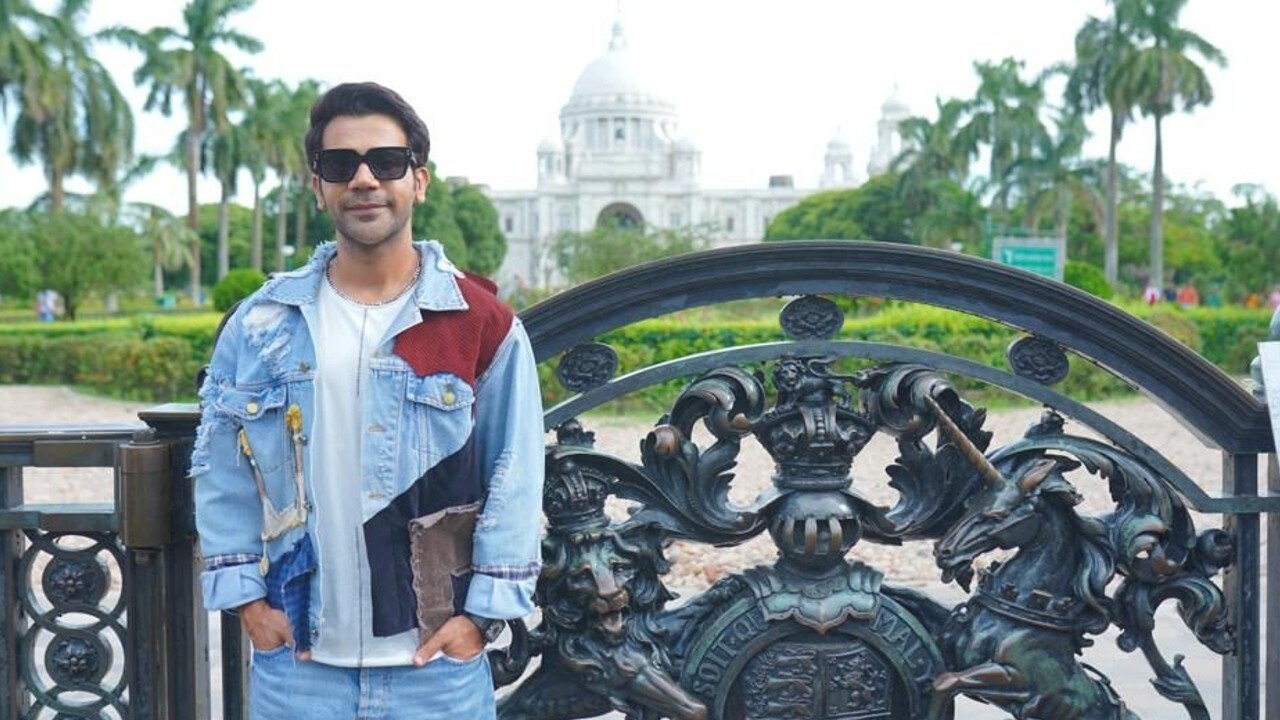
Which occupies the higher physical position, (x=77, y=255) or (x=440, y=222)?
(x=440, y=222)

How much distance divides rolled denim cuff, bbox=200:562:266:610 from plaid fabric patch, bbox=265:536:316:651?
0.02 meters

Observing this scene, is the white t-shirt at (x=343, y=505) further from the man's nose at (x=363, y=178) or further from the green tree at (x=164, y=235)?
the green tree at (x=164, y=235)

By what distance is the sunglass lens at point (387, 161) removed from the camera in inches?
83.3

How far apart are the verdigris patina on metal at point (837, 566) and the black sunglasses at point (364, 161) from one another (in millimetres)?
854

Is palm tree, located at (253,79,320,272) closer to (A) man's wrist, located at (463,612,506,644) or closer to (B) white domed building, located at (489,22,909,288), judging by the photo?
(B) white domed building, located at (489,22,909,288)

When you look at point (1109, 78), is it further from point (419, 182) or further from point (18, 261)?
point (419, 182)

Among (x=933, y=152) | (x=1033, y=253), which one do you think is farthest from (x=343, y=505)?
(x=933, y=152)

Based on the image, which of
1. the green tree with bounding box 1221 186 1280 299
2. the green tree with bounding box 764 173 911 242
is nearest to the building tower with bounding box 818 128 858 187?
the green tree with bounding box 764 173 911 242

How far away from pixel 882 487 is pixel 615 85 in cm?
7178

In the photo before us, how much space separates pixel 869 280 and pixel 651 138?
77.2m

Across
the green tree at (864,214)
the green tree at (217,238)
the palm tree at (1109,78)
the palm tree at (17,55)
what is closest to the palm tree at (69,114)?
the palm tree at (17,55)

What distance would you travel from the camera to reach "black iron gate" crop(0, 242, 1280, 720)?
2762 millimetres

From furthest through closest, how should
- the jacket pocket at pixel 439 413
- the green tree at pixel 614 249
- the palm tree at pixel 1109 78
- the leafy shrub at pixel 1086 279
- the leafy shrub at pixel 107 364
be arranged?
the palm tree at pixel 1109 78
the green tree at pixel 614 249
the leafy shrub at pixel 1086 279
the leafy shrub at pixel 107 364
the jacket pocket at pixel 439 413

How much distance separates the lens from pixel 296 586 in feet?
6.95
